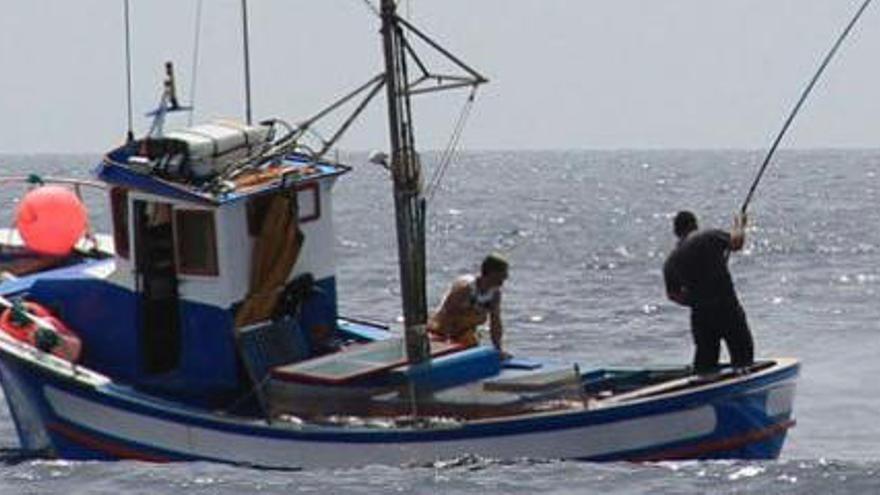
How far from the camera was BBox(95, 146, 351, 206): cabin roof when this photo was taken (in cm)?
2122

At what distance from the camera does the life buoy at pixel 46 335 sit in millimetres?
21641

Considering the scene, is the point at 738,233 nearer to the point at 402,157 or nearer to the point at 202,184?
the point at 402,157

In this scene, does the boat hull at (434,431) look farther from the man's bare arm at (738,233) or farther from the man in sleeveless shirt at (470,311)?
the man in sleeveless shirt at (470,311)

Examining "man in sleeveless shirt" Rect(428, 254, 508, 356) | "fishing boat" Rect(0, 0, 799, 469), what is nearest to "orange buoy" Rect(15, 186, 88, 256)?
"fishing boat" Rect(0, 0, 799, 469)

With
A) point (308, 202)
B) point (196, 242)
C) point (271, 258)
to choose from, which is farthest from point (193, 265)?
point (308, 202)

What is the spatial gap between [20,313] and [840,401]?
378 inches

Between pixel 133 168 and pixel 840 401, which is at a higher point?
pixel 133 168

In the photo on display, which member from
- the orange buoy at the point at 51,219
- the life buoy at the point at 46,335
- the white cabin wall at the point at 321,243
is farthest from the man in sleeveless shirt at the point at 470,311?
Answer: the orange buoy at the point at 51,219

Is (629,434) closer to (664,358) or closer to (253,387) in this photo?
(253,387)

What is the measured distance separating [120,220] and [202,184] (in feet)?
3.10

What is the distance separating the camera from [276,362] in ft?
70.7

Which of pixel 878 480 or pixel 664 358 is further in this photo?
pixel 664 358

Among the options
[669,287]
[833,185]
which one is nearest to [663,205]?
[833,185]

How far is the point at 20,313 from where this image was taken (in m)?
21.8
